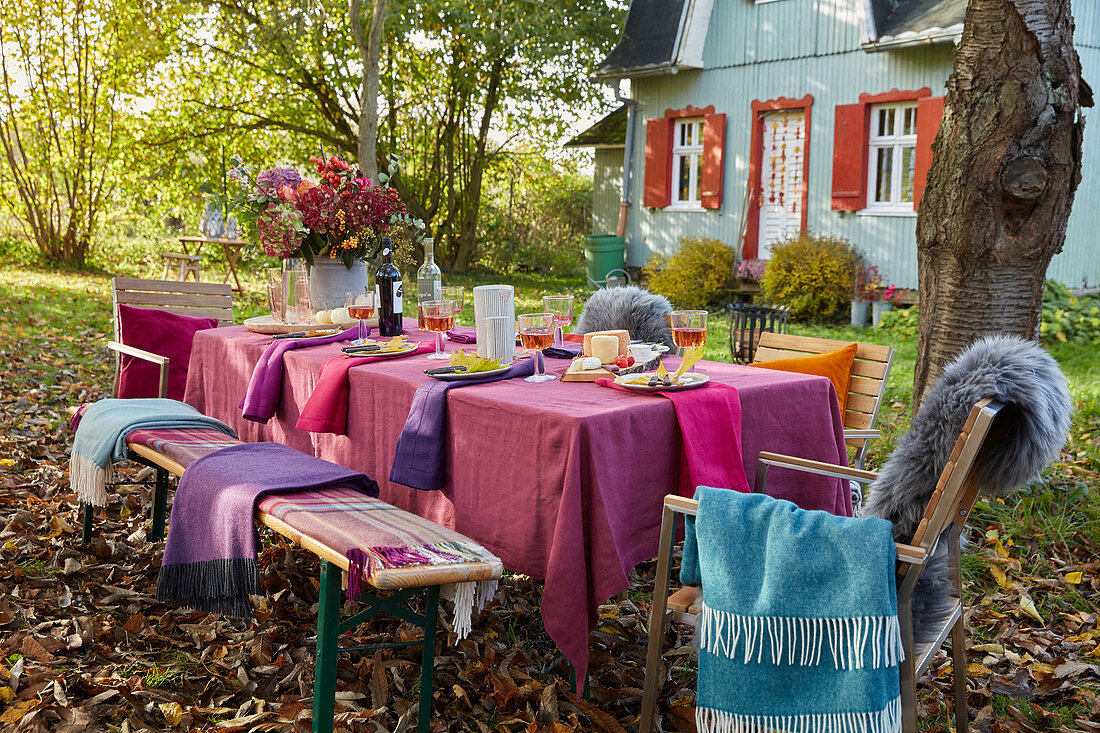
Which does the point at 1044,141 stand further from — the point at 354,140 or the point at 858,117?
the point at 354,140

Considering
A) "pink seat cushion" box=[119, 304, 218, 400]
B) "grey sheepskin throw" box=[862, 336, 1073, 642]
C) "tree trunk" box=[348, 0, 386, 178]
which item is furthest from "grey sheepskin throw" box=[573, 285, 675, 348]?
"tree trunk" box=[348, 0, 386, 178]

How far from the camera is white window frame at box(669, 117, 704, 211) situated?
12.8 metres

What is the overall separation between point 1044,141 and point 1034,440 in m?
2.53

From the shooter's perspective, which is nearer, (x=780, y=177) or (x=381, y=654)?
(x=381, y=654)

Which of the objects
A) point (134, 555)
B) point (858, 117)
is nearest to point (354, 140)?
point (858, 117)

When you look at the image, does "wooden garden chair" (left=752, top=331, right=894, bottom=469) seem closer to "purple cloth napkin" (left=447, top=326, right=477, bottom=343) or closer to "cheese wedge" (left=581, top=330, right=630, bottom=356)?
"cheese wedge" (left=581, top=330, right=630, bottom=356)

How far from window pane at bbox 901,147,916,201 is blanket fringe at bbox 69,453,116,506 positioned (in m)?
9.40

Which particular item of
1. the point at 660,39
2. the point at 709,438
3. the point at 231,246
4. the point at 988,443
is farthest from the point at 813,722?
the point at 660,39

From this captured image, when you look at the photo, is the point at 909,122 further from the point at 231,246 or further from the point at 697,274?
the point at 231,246

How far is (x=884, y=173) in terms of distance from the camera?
10.6 meters

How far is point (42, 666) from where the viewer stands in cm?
267

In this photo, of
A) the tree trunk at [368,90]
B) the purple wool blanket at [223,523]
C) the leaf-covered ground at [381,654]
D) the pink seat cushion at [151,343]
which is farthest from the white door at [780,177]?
the purple wool blanket at [223,523]

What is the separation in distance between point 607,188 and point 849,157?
5.15 metres

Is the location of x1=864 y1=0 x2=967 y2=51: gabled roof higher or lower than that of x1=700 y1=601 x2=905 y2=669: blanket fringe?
higher
